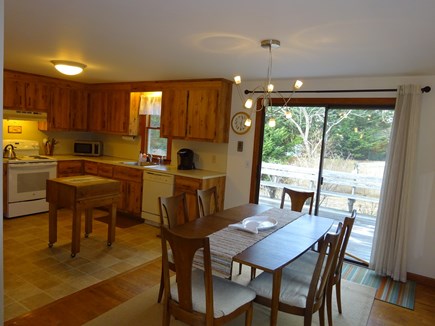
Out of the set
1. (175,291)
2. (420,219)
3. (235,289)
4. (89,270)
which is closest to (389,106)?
(420,219)

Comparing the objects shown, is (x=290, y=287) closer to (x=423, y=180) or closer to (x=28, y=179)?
(x=423, y=180)

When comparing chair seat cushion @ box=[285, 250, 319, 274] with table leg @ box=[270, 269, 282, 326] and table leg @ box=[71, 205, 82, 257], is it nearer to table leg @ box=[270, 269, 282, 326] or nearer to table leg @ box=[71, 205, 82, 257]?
table leg @ box=[270, 269, 282, 326]

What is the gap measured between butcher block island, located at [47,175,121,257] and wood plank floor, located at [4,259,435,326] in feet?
2.57

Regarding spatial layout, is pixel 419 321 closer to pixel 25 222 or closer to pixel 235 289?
pixel 235 289

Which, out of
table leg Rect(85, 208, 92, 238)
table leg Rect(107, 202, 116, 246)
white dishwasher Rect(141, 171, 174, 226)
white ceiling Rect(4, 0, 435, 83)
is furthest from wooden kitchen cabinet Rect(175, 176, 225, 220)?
white ceiling Rect(4, 0, 435, 83)

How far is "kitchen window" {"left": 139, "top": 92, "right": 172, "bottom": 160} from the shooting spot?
5590mm

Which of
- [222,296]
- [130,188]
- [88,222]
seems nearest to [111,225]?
[88,222]

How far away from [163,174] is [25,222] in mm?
2170

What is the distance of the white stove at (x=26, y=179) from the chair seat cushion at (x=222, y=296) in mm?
3837

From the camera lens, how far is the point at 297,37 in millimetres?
2518

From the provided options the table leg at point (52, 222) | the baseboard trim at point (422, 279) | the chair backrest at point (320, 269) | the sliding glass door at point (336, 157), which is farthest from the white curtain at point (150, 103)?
the baseboard trim at point (422, 279)

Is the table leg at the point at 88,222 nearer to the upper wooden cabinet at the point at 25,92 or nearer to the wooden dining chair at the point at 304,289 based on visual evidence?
the upper wooden cabinet at the point at 25,92

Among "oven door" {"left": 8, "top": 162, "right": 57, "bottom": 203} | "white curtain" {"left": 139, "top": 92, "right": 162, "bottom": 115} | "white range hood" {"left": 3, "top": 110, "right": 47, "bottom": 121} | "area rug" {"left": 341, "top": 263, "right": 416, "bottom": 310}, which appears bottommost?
"area rug" {"left": 341, "top": 263, "right": 416, "bottom": 310}

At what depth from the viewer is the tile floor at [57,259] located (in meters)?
2.84
